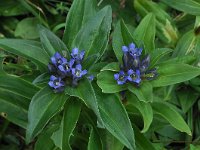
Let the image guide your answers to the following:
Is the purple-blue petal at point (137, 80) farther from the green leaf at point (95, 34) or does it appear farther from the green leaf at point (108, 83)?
the green leaf at point (95, 34)

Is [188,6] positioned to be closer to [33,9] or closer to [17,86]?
[33,9]

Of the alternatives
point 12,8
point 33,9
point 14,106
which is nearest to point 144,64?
point 14,106

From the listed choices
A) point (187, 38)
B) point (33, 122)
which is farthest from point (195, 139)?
point (33, 122)

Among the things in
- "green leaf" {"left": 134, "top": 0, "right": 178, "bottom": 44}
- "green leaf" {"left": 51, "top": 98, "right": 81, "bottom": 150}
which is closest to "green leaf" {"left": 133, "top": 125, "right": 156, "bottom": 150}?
"green leaf" {"left": 51, "top": 98, "right": 81, "bottom": 150}

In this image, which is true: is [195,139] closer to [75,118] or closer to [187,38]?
[187,38]

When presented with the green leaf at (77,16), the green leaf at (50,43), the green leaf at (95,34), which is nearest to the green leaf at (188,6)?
the green leaf at (77,16)

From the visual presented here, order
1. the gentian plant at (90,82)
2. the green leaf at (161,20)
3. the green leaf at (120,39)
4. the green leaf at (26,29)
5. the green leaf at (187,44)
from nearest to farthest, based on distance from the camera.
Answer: the gentian plant at (90,82) < the green leaf at (120,39) < the green leaf at (187,44) < the green leaf at (161,20) < the green leaf at (26,29)

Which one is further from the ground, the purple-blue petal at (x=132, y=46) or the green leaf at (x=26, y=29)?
the purple-blue petal at (x=132, y=46)
